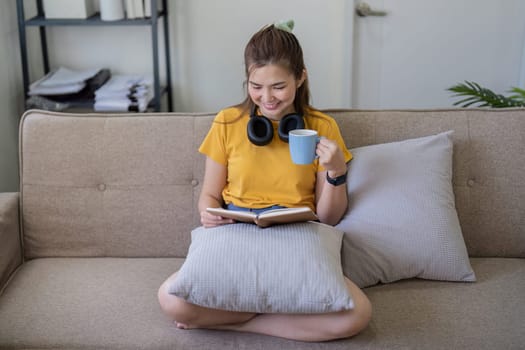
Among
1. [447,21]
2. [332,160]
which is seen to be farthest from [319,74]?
[332,160]

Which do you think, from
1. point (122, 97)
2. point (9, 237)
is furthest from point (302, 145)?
point (122, 97)

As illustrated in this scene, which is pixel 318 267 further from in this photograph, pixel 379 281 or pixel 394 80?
pixel 394 80

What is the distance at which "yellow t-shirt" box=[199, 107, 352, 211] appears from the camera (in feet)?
6.61

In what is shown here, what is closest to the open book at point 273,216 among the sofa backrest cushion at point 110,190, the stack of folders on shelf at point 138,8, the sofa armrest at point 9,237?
the sofa backrest cushion at point 110,190

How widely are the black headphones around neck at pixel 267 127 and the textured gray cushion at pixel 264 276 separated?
1.03ft

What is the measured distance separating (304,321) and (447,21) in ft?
6.90

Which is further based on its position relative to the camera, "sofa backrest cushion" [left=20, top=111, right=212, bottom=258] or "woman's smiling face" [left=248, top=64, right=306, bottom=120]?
"sofa backrest cushion" [left=20, top=111, right=212, bottom=258]

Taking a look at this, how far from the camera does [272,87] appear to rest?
1940mm

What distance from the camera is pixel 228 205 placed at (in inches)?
81.5

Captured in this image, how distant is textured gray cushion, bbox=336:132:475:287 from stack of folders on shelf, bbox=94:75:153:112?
1.31m

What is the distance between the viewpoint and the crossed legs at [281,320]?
1716mm


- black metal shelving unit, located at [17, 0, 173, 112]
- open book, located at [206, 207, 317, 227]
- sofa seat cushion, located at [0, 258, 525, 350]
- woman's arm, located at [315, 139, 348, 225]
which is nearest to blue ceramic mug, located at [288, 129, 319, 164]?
woman's arm, located at [315, 139, 348, 225]

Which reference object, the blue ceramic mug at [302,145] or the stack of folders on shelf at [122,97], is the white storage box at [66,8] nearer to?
the stack of folders on shelf at [122,97]

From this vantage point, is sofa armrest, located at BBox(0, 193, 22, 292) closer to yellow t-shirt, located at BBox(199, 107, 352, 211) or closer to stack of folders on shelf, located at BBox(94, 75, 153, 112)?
yellow t-shirt, located at BBox(199, 107, 352, 211)
